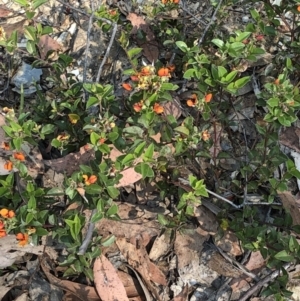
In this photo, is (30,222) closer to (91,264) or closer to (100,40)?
(91,264)

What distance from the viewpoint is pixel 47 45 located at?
3912 mm

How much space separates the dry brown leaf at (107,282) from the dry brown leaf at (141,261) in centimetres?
15

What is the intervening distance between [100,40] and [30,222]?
5.94ft

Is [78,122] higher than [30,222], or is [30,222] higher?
[78,122]

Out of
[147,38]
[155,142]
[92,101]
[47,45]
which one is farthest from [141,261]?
[47,45]

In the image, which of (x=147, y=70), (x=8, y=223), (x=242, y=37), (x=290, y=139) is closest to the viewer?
(x=147, y=70)

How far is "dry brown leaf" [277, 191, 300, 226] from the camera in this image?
320 cm

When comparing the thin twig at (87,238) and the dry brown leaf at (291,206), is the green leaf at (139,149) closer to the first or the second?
the thin twig at (87,238)

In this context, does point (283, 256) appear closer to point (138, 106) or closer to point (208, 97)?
point (208, 97)

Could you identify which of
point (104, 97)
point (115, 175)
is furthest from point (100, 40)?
point (115, 175)

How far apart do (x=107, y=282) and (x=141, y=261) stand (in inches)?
10.6

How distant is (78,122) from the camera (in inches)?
126

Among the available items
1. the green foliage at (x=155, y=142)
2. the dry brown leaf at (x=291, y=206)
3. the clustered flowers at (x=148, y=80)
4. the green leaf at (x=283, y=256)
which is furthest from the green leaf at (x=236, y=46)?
the green leaf at (x=283, y=256)

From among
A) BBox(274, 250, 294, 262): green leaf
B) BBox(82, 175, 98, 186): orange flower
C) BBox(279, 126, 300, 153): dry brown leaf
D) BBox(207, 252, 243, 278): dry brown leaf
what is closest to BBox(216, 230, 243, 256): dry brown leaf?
BBox(207, 252, 243, 278): dry brown leaf
